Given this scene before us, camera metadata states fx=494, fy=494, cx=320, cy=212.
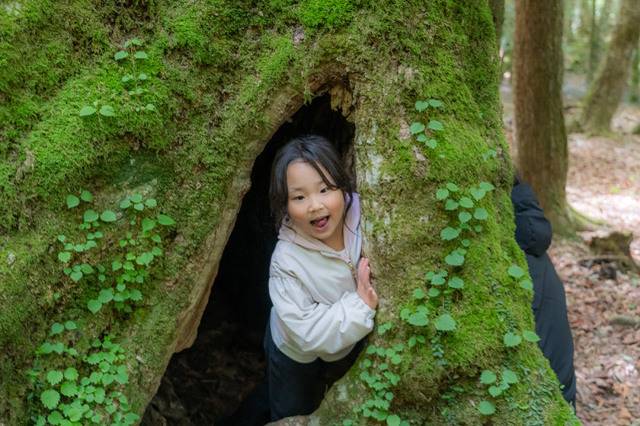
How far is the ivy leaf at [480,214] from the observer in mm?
2629

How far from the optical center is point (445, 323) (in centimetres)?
253

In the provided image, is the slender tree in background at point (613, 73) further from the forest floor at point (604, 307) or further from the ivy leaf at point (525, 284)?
the ivy leaf at point (525, 284)

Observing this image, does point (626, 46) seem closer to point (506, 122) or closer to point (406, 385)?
point (506, 122)

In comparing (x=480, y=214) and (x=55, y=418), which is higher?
(x=480, y=214)

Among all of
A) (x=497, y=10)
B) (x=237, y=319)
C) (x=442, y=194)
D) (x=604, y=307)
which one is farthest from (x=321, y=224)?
(x=604, y=307)

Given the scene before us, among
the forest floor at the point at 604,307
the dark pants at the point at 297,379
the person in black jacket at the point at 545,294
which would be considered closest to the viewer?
the dark pants at the point at 297,379

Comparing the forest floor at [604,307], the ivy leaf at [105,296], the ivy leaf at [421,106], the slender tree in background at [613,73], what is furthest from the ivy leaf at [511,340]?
the slender tree in background at [613,73]

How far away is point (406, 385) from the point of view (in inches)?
104

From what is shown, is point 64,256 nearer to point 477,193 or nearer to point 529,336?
point 477,193

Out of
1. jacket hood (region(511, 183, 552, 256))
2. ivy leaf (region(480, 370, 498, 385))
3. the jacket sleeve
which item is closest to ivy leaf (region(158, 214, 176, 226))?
the jacket sleeve

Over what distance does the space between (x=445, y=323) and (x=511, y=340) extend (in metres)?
0.34

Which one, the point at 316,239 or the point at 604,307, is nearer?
the point at 316,239

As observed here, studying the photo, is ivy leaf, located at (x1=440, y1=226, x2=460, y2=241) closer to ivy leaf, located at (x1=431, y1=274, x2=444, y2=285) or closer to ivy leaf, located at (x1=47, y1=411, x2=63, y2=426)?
ivy leaf, located at (x1=431, y1=274, x2=444, y2=285)

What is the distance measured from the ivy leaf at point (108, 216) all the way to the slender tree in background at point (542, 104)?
19.1 feet
